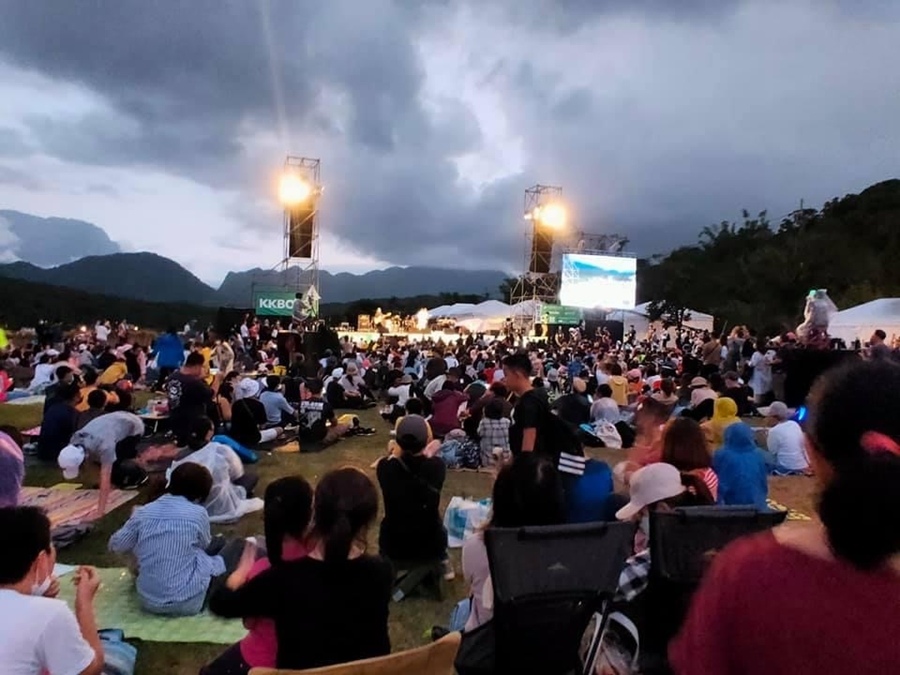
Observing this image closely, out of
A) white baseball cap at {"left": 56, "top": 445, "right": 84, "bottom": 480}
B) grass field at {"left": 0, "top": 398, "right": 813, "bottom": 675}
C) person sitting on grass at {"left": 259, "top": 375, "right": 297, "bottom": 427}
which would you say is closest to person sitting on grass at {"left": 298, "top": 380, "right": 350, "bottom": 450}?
grass field at {"left": 0, "top": 398, "right": 813, "bottom": 675}

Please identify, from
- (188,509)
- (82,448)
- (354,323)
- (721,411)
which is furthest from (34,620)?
(354,323)

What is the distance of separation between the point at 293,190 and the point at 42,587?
19.9m

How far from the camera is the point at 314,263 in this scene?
21.8 meters

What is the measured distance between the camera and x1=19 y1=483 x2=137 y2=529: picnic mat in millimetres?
6305

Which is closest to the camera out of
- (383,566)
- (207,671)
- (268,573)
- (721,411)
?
(268,573)

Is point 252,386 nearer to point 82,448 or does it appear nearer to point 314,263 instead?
point 82,448

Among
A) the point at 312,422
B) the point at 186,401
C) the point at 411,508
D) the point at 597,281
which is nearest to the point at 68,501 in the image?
the point at 186,401

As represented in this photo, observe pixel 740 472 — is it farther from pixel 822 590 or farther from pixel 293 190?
pixel 293 190

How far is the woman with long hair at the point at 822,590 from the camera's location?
1.02 meters

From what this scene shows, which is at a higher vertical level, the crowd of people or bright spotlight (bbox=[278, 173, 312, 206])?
bright spotlight (bbox=[278, 173, 312, 206])

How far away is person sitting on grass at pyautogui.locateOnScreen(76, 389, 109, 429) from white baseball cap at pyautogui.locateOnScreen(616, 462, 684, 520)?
20.4ft

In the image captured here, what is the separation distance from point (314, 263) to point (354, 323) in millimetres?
17677

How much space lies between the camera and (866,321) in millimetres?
21141

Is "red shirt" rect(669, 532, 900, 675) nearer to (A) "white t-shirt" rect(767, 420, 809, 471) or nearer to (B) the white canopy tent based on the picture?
(A) "white t-shirt" rect(767, 420, 809, 471)
